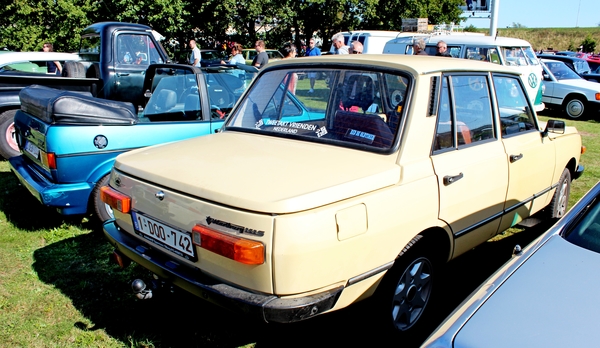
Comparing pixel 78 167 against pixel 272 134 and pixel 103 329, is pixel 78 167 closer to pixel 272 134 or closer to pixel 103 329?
pixel 103 329

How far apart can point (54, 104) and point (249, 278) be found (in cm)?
278

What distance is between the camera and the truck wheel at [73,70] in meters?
8.07

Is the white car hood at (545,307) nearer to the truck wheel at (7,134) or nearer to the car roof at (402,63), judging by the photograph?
the car roof at (402,63)

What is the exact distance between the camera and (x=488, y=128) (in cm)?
337

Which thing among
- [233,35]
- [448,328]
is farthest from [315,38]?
[448,328]

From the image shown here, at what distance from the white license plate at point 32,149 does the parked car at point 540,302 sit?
13.0 feet

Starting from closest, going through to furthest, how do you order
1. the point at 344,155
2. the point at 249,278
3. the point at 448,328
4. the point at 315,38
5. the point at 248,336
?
the point at 448,328 → the point at 249,278 → the point at 344,155 → the point at 248,336 → the point at 315,38

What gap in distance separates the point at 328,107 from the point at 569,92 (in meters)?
12.3

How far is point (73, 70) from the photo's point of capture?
809cm

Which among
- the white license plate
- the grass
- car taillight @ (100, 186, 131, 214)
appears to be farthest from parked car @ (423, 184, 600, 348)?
the white license plate

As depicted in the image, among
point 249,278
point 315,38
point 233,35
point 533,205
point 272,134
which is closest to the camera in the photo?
point 249,278

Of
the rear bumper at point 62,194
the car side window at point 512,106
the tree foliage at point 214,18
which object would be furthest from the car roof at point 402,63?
the tree foliage at point 214,18

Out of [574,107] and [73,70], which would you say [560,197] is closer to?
[73,70]

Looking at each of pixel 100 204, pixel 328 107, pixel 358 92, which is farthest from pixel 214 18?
pixel 358 92
